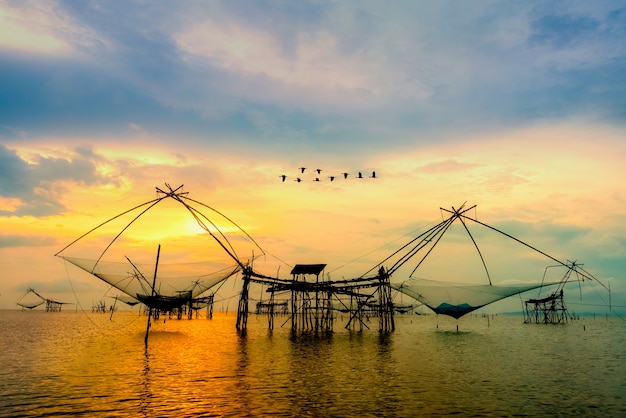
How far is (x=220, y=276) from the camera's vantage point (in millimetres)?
36938

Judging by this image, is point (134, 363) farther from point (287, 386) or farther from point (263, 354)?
point (287, 386)

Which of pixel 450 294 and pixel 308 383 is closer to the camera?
pixel 308 383

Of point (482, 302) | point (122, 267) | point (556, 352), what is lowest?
point (556, 352)

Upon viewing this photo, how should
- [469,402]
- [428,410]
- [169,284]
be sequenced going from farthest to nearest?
[169,284], [469,402], [428,410]

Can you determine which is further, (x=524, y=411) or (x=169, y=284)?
(x=169, y=284)

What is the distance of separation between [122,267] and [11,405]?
2372 centimetres

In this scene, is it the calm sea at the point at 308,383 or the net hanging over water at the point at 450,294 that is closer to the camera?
the calm sea at the point at 308,383

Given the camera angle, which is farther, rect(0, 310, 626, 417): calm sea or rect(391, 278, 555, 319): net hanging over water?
rect(391, 278, 555, 319): net hanging over water

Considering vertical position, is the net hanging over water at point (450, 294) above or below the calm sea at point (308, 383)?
above

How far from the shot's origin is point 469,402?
39.3 feet

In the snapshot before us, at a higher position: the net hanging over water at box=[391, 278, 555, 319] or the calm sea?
the net hanging over water at box=[391, 278, 555, 319]

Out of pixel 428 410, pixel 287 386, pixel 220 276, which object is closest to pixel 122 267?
pixel 220 276

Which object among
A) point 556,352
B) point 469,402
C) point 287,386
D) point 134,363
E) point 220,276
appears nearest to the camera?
point 469,402

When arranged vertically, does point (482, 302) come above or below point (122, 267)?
below
